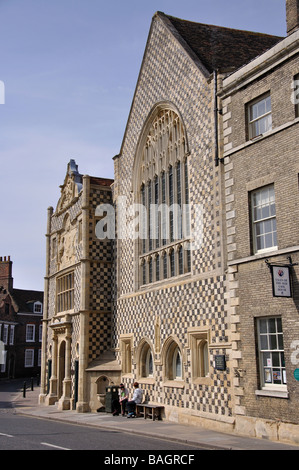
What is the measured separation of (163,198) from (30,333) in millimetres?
44443

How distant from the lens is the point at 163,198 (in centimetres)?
2191

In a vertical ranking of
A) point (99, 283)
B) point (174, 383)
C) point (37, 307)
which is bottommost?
point (174, 383)

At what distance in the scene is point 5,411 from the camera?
25.8 m

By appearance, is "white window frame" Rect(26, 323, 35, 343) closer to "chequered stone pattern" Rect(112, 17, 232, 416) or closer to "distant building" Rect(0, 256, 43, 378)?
"distant building" Rect(0, 256, 43, 378)

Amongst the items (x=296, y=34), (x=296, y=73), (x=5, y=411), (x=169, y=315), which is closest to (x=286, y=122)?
(x=296, y=73)

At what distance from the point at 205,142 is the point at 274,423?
9.43 m

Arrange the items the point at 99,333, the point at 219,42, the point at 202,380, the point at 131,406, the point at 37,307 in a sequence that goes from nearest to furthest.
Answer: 1. the point at 202,380
2. the point at 131,406
3. the point at 219,42
4. the point at 99,333
5. the point at 37,307

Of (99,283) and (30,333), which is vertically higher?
(99,283)

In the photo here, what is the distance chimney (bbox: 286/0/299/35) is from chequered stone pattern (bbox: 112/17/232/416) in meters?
3.16

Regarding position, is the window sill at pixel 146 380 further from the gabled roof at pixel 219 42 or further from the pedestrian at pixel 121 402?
the gabled roof at pixel 219 42

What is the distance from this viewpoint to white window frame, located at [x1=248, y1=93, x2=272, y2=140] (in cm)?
1557

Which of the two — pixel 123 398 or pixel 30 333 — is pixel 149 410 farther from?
pixel 30 333

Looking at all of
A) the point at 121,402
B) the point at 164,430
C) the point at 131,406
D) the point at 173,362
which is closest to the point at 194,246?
the point at 173,362

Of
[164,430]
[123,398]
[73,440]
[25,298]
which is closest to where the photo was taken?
[73,440]
